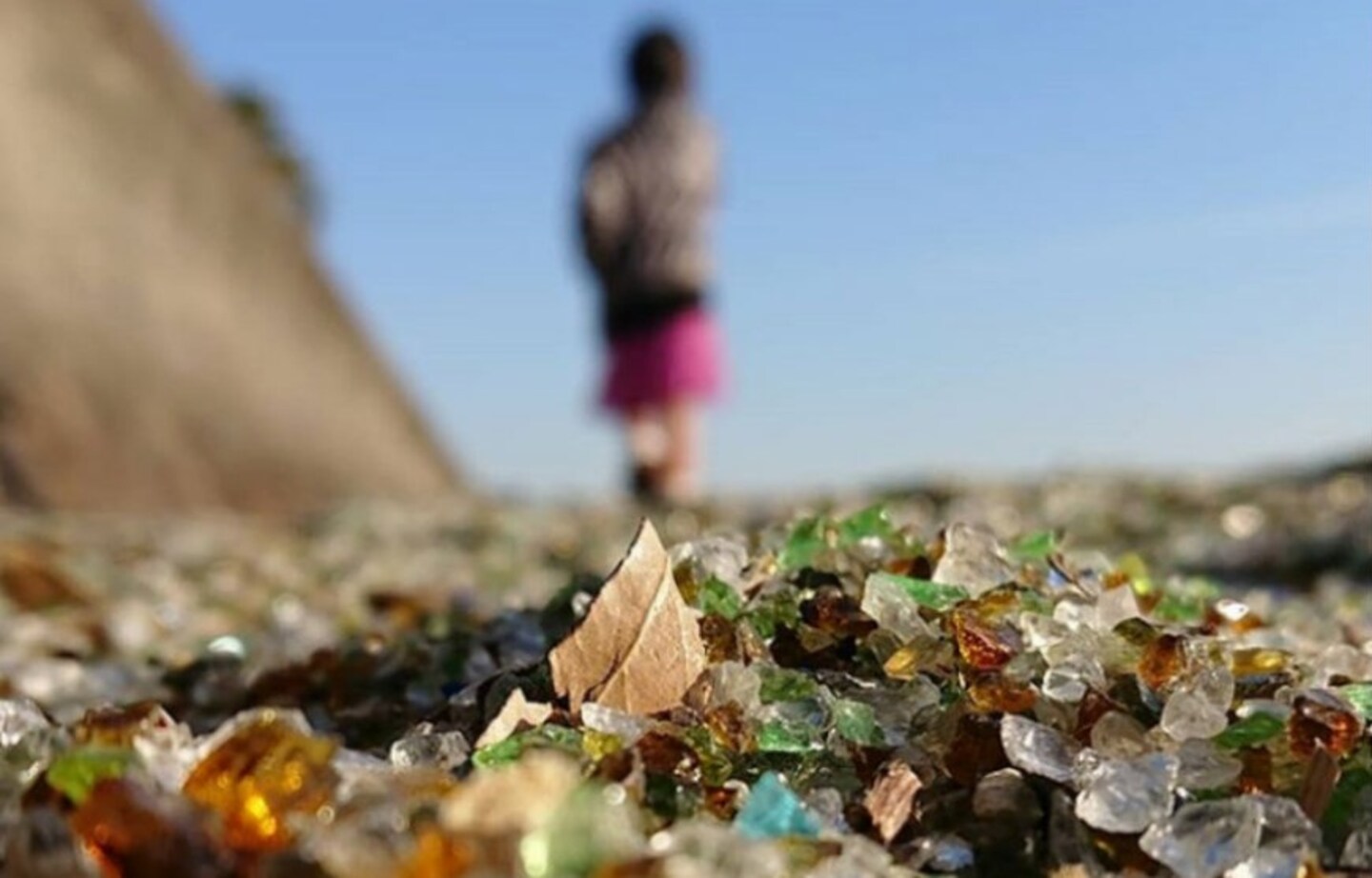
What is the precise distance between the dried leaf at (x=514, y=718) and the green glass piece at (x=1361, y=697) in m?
0.59

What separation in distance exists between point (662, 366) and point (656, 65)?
124 cm

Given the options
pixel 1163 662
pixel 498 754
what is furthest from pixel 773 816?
pixel 1163 662

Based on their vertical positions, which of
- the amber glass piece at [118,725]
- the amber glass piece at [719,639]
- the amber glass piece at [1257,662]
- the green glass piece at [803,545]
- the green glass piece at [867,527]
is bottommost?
the amber glass piece at [1257,662]

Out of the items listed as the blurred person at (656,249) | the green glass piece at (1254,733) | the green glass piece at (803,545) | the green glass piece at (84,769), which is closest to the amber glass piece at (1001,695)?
the green glass piece at (1254,733)

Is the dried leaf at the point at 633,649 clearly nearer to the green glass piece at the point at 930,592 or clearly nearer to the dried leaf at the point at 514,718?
the dried leaf at the point at 514,718

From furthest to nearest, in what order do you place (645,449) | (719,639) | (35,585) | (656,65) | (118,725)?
1. (645,449)
2. (656,65)
3. (35,585)
4. (719,639)
5. (118,725)

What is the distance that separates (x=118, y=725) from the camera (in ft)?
3.62

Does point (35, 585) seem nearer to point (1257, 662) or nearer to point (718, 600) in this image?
point (718, 600)

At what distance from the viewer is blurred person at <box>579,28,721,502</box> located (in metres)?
6.99

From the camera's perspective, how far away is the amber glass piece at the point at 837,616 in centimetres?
137

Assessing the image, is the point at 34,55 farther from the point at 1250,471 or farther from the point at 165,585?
the point at 1250,471

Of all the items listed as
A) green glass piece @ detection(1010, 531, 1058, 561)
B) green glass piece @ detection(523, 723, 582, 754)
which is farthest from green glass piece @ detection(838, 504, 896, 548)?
green glass piece @ detection(523, 723, 582, 754)

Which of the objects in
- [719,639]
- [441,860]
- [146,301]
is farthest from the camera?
[146,301]

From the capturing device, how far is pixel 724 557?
156 centimetres
